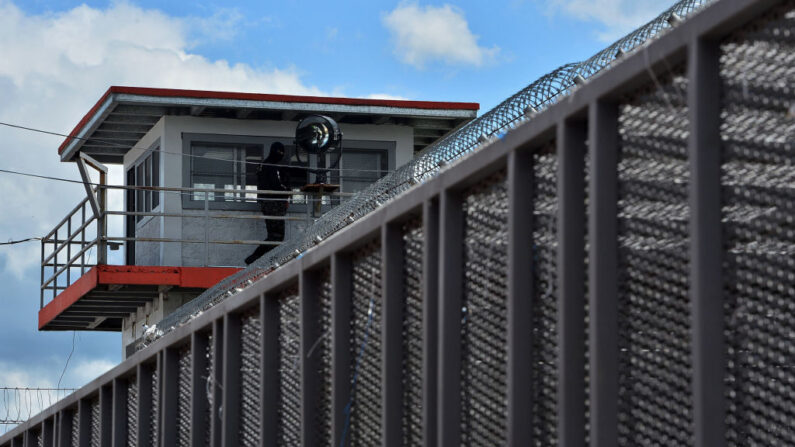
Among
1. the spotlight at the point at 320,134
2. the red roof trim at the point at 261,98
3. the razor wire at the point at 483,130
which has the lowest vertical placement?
the razor wire at the point at 483,130

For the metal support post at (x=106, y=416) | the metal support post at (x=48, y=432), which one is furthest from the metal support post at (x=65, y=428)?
the metal support post at (x=106, y=416)

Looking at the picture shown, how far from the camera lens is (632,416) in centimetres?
401

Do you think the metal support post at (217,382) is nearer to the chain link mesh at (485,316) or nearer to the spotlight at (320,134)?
the chain link mesh at (485,316)

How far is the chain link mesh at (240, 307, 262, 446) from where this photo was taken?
742 centimetres

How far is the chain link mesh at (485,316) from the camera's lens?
15.8 ft

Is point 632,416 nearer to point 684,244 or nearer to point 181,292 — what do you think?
point 684,244

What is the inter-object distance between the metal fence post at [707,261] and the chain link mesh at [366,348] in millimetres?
2414

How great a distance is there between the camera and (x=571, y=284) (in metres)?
4.23

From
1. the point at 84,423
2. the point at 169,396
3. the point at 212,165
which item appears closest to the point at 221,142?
the point at 212,165

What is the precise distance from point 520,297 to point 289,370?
2643 millimetres

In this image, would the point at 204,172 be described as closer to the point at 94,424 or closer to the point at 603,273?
the point at 94,424

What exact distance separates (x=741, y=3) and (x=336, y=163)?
21.0 m

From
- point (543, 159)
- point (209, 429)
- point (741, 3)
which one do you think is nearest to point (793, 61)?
point (741, 3)

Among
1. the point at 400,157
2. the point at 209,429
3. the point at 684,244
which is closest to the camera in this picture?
the point at 684,244
